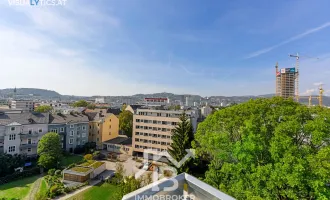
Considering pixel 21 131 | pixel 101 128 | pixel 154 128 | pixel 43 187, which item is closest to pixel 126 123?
pixel 101 128

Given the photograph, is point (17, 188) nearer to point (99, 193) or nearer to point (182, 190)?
point (99, 193)

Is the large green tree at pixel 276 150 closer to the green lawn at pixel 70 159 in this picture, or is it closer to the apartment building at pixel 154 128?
the apartment building at pixel 154 128

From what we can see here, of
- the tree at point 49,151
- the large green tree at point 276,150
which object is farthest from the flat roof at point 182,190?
the tree at point 49,151

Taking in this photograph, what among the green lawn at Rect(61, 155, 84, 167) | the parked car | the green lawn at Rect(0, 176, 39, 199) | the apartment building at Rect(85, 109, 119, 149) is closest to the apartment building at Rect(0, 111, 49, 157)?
the green lawn at Rect(61, 155, 84, 167)

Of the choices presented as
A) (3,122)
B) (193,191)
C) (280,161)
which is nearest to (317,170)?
(280,161)

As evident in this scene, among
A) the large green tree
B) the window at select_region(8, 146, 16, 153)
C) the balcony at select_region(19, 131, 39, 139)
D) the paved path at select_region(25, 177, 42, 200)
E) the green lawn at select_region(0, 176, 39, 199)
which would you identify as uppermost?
the large green tree

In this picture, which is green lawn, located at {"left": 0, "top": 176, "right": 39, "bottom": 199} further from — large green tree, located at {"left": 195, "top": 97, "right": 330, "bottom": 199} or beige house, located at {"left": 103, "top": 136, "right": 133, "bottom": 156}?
large green tree, located at {"left": 195, "top": 97, "right": 330, "bottom": 199}

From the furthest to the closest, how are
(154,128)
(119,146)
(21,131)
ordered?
(119,146) < (154,128) < (21,131)
